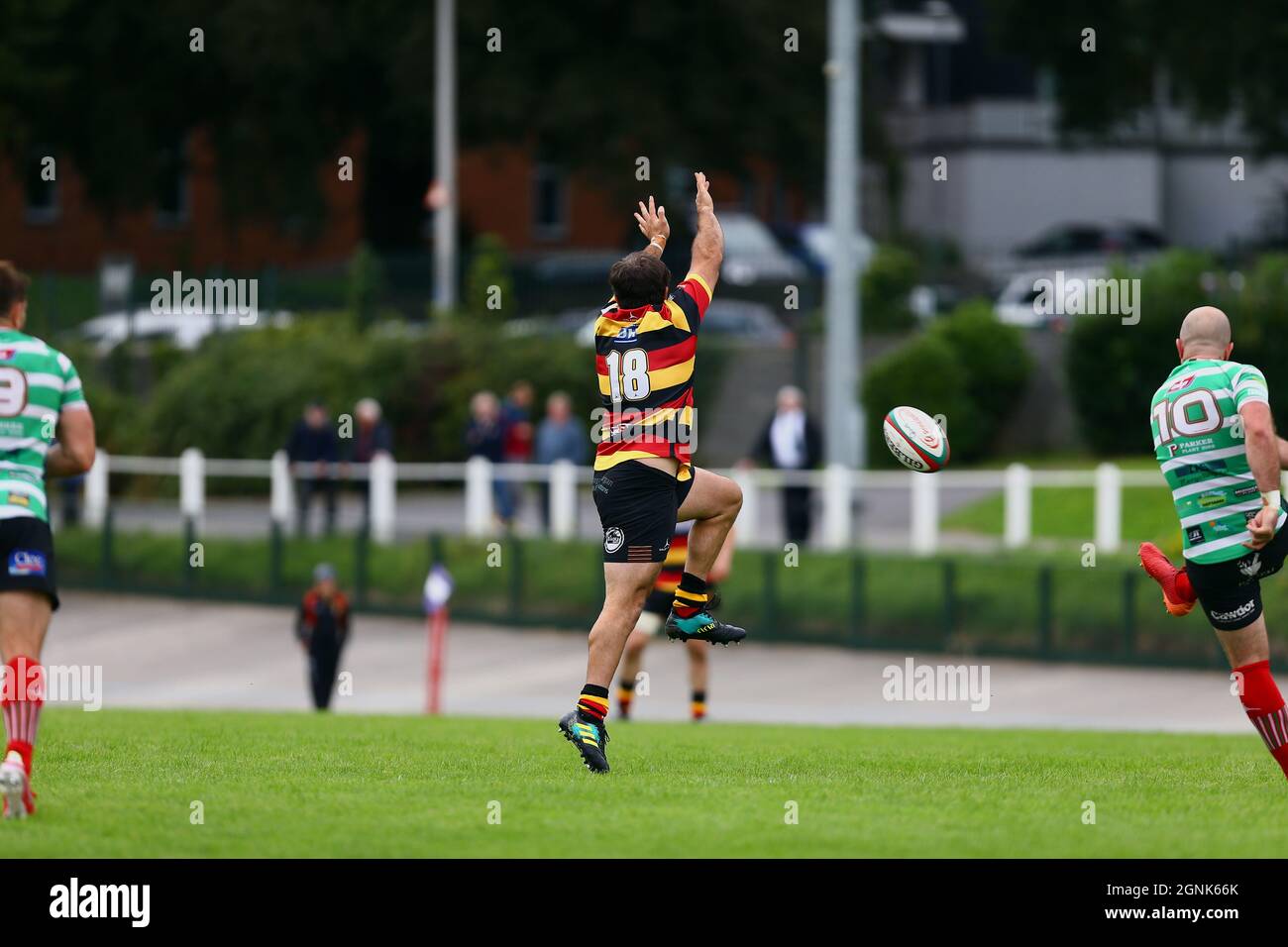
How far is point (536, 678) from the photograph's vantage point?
20.9 m

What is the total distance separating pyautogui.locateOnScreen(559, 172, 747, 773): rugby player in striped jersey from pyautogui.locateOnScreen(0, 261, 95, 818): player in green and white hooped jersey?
2.15 metres

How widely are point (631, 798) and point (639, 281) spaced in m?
2.16

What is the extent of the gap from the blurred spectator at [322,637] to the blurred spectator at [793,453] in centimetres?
783

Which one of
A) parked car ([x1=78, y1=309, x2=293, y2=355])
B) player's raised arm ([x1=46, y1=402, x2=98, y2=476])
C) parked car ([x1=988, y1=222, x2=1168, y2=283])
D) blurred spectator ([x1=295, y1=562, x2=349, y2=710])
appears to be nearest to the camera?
player's raised arm ([x1=46, y1=402, x2=98, y2=476])

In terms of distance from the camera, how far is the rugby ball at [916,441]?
32.2 feet

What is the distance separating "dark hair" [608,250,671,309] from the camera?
29.6ft

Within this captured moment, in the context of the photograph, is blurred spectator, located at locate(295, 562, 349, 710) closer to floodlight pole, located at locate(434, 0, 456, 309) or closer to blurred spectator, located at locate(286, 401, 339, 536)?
blurred spectator, located at locate(286, 401, 339, 536)

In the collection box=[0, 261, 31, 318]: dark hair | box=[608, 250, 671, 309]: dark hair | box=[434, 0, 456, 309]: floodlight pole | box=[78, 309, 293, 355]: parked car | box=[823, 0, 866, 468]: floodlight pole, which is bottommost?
box=[0, 261, 31, 318]: dark hair

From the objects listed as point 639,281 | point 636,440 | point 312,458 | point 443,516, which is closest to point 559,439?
point 443,516

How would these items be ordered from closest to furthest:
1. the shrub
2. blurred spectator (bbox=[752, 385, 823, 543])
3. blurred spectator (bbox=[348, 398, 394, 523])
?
blurred spectator (bbox=[752, 385, 823, 543])
blurred spectator (bbox=[348, 398, 394, 523])
the shrub

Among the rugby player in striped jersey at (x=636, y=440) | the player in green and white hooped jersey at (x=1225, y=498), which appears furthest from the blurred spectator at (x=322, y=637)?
the player in green and white hooped jersey at (x=1225, y=498)

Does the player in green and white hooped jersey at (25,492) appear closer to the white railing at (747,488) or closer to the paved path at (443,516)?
the white railing at (747,488)

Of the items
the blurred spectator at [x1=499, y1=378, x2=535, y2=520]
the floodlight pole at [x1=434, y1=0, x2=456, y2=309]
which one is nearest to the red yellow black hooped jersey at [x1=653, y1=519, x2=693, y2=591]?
the blurred spectator at [x1=499, y1=378, x2=535, y2=520]
